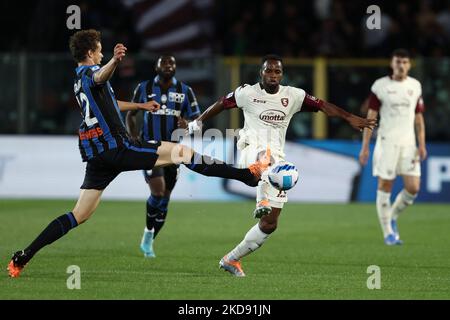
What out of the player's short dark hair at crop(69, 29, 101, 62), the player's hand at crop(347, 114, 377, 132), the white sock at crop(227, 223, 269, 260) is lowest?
the white sock at crop(227, 223, 269, 260)

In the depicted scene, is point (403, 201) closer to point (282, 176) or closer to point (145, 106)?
point (282, 176)

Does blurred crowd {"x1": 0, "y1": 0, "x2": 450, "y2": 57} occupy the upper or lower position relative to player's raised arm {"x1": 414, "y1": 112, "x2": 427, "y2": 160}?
upper

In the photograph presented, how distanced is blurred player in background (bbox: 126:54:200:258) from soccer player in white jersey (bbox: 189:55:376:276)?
5.93ft

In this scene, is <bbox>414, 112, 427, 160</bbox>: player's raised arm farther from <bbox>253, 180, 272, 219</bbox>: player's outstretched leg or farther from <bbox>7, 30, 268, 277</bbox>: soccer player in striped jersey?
<bbox>7, 30, 268, 277</bbox>: soccer player in striped jersey

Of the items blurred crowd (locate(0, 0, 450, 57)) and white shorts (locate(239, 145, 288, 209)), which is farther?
blurred crowd (locate(0, 0, 450, 57))

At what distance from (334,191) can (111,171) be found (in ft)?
33.0

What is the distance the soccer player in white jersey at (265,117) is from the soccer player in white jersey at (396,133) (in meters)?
3.77

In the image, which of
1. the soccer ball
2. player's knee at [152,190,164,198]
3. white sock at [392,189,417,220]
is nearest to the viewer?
the soccer ball

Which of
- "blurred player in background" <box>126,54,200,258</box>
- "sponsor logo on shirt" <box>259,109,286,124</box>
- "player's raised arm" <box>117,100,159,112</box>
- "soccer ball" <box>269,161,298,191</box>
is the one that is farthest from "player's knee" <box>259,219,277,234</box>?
"blurred player in background" <box>126,54,200,258</box>

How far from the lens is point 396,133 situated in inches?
548

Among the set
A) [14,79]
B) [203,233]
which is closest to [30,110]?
[14,79]

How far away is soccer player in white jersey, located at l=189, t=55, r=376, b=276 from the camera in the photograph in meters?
10.1

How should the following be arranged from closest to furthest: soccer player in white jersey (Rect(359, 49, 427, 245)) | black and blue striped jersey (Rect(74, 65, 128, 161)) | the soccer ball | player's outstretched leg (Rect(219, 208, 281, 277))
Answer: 1. the soccer ball
2. black and blue striped jersey (Rect(74, 65, 128, 161))
3. player's outstretched leg (Rect(219, 208, 281, 277))
4. soccer player in white jersey (Rect(359, 49, 427, 245))

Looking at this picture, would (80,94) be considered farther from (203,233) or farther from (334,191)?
(334,191)
